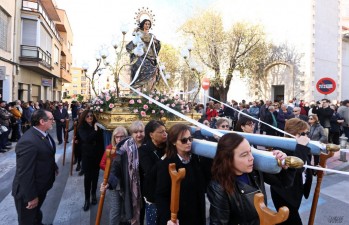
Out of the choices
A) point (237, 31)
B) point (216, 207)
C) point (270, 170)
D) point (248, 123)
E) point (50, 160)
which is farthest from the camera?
point (237, 31)

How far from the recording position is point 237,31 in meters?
22.8

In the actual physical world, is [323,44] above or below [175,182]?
above

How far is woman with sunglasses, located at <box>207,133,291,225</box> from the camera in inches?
81.5

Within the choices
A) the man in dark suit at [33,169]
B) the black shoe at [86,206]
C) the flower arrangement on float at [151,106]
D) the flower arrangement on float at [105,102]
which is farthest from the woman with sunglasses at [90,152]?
the man in dark suit at [33,169]

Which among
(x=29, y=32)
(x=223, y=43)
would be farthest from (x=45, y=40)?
(x=223, y=43)

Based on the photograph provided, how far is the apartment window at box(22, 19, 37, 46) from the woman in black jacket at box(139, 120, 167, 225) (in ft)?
63.6

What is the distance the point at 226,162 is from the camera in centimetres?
214

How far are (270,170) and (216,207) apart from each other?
0.46 m

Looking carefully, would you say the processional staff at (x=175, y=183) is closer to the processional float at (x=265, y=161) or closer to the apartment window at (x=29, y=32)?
the processional float at (x=265, y=161)

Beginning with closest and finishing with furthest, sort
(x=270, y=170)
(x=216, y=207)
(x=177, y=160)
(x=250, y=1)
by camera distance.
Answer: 1. (x=270, y=170)
2. (x=216, y=207)
3. (x=177, y=160)
4. (x=250, y=1)

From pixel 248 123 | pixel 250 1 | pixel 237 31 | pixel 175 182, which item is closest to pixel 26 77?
pixel 237 31

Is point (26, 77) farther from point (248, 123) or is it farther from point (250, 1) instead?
point (248, 123)

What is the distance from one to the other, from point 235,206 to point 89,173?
3434 mm

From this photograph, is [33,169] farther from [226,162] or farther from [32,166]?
[226,162]
